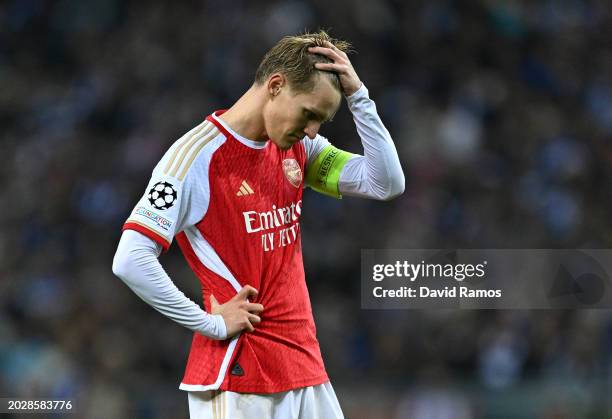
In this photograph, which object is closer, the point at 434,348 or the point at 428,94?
the point at 434,348

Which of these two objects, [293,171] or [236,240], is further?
[293,171]

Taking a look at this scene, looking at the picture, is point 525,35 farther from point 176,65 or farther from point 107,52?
point 107,52

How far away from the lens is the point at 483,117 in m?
7.18

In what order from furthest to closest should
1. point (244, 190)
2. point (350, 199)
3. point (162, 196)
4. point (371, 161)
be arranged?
1. point (350, 199)
2. point (371, 161)
3. point (244, 190)
4. point (162, 196)

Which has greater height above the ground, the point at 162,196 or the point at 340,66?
the point at 340,66

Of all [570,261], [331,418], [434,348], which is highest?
[570,261]

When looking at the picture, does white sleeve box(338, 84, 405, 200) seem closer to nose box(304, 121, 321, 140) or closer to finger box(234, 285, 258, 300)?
nose box(304, 121, 321, 140)

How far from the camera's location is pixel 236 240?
2600 millimetres

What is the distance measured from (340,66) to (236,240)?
0.53 m

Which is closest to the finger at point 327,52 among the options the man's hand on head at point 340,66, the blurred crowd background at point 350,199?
the man's hand on head at point 340,66

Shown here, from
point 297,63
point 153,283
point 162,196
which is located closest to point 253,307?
point 153,283

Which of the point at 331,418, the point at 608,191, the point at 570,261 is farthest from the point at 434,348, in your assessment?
the point at 331,418

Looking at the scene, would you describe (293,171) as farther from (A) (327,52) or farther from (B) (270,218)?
(A) (327,52)

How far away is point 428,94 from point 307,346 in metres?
4.85
